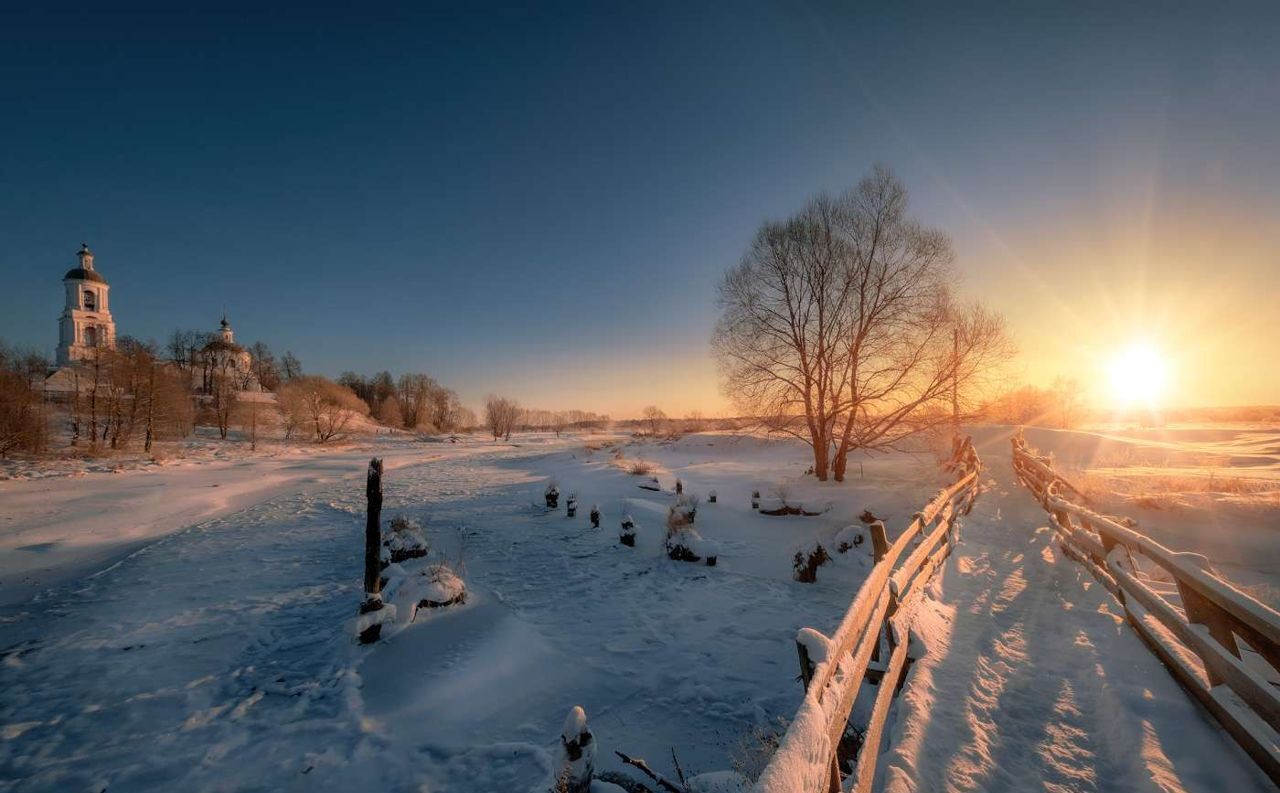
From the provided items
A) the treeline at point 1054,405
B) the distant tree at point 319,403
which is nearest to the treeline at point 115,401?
the distant tree at point 319,403

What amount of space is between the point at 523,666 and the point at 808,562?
20.9 feet

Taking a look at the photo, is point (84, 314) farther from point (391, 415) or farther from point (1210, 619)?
point (1210, 619)

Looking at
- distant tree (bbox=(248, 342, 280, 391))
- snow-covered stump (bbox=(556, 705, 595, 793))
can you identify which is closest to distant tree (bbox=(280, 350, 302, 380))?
distant tree (bbox=(248, 342, 280, 391))

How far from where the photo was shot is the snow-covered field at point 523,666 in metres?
3.29

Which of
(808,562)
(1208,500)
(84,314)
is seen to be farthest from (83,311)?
(1208,500)

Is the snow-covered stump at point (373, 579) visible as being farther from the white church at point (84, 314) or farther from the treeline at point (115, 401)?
the white church at point (84, 314)

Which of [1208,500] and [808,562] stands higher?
[1208,500]

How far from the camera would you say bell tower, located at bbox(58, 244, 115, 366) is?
60594 mm

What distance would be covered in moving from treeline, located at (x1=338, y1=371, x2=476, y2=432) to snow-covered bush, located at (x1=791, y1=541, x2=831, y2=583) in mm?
74366

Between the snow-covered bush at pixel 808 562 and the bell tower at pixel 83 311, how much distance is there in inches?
3430

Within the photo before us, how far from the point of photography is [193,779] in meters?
4.84

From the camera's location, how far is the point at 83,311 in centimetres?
6153

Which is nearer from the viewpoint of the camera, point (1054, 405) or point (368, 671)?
point (368, 671)

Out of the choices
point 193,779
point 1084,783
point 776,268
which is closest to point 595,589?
point 193,779
